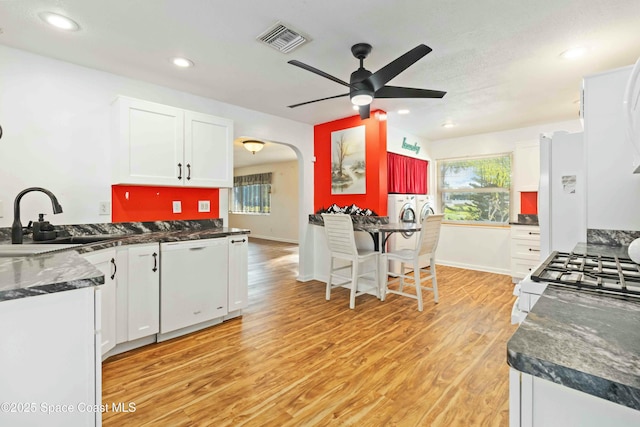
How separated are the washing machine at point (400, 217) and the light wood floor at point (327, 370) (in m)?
1.12

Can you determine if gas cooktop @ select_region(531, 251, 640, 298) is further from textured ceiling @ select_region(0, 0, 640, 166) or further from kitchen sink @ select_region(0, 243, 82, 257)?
kitchen sink @ select_region(0, 243, 82, 257)

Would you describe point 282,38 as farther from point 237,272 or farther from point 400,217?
point 400,217

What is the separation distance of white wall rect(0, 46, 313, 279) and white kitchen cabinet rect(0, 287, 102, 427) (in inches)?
75.0

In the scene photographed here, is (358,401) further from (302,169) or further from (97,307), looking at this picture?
(302,169)

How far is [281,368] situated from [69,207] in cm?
222

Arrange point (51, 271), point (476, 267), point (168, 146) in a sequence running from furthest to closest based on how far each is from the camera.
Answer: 1. point (476, 267)
2. point (168, 146)
3. point (51, 271)

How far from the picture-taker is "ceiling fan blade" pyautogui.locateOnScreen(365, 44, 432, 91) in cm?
185

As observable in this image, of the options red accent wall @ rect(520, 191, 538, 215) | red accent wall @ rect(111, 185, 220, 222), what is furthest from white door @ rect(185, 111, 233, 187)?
red accent wall @ rect(520, 191, 538, 215)

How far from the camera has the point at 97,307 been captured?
3.71ft

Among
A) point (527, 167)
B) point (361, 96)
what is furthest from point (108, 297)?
point (527, 167)

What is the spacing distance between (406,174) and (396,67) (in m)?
3.05

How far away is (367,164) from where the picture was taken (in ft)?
13.1

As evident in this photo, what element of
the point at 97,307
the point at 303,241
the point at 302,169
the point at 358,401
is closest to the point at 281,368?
the point at 358,401

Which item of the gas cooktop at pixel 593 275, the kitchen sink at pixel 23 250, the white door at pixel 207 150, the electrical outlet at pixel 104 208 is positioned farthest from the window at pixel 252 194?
the gas cooktop at pixel 593 275
